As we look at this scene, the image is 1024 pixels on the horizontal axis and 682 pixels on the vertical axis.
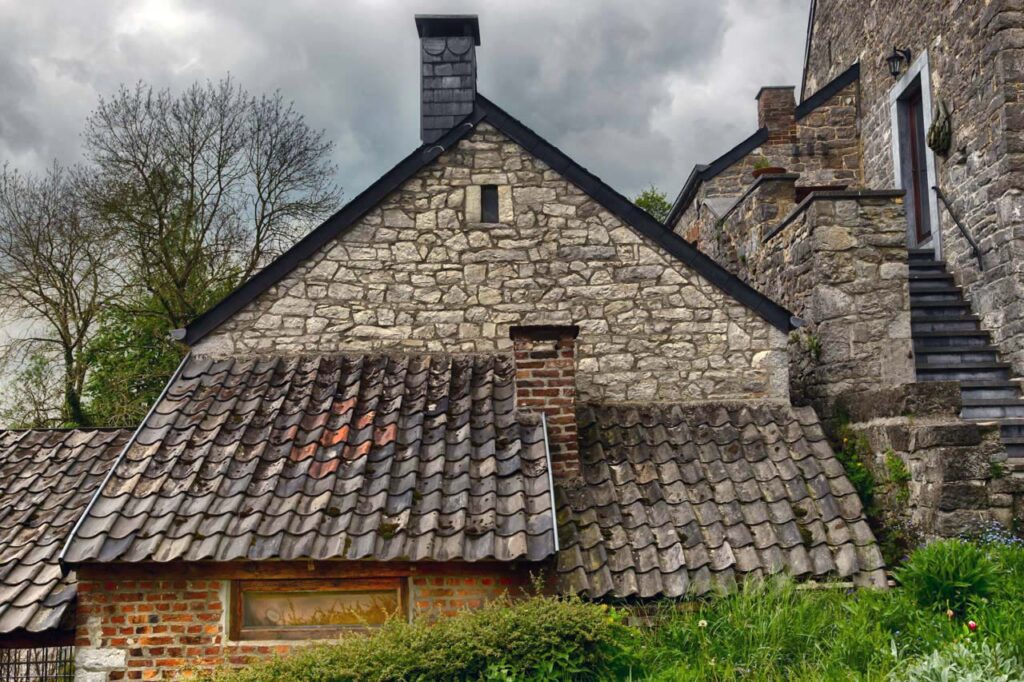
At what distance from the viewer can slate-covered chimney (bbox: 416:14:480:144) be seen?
962 centimetres

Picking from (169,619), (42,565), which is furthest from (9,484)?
(169,619)

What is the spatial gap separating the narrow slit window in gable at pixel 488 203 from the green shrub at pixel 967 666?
5.46m

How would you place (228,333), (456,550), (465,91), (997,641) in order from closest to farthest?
(997,641)
(456,550)
(228,333)
(465,91)

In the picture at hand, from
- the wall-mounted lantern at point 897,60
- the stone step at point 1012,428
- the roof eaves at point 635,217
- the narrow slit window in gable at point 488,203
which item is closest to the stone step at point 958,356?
the stone step at point 1012,428

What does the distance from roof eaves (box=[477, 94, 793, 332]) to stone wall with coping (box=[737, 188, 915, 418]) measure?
0.58 metres

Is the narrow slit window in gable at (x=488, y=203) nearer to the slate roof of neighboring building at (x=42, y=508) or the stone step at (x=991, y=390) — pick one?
the slate roof of neighboring building at (x=42, y=508)

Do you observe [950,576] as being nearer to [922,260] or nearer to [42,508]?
[922,260]

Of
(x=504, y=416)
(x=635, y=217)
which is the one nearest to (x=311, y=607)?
(x=504, y=416)

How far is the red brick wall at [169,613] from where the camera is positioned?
6.35 m

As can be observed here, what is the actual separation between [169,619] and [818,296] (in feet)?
21.7

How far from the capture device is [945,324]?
419 inches

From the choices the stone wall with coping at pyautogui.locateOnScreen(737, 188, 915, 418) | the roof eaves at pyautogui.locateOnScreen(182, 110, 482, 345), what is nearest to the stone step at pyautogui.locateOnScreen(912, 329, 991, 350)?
the stone wall with coping at pyautogui.locateOnScreen(737, 188, 915, 418)

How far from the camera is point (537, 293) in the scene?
8836 mm

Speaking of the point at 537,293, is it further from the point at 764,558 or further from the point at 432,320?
the point at 764,558
